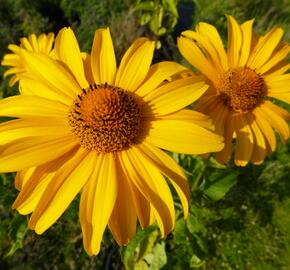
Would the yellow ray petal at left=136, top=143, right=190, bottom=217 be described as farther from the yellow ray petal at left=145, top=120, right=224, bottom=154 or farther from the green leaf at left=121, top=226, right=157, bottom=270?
the green leaf at left=121, top=226, right=157, bottom=270

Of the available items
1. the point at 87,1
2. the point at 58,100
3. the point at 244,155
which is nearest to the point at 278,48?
the point at 244,155

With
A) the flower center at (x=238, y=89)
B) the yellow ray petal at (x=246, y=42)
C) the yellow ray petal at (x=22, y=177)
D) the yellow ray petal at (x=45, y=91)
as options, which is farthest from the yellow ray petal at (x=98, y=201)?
the yellow ray petal at (x=246, y=42)

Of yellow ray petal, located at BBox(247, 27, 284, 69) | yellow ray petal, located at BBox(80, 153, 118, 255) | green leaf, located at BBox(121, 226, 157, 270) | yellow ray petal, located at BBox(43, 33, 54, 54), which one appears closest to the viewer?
yellow ray petal, located at BBox(80, 153, 118, 255)

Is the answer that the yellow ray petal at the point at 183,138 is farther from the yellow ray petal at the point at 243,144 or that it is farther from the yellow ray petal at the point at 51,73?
the yellow ray petal at the point at 243,144

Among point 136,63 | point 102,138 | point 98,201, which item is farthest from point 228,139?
point 98,201

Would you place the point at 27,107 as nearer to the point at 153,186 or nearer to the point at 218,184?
the point at 153,186

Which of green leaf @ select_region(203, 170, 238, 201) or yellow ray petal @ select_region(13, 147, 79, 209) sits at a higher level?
yellow ray petal @ select_region(13, 147, 79, 209)

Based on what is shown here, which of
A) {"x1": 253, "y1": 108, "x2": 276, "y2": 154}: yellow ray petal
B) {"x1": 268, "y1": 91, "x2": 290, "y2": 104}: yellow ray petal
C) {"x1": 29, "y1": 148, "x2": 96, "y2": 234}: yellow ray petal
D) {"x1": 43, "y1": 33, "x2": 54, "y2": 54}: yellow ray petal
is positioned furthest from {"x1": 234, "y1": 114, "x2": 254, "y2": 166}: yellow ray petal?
{"x1": 43, "y1": 33, "x2": 54, "y2": 54}: yellow ray petal

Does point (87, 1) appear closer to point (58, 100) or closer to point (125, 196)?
point (58, 100)
